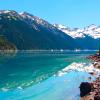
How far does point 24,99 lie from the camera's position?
60.5 metres

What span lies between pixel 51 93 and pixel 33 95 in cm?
448

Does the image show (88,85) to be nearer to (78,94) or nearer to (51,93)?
(78,94)

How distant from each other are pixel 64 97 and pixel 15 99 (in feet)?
31.1

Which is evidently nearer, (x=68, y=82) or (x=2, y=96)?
(x=2, y=96)

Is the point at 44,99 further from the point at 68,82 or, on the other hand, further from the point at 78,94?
the point at 68,82

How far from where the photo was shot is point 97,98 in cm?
5200

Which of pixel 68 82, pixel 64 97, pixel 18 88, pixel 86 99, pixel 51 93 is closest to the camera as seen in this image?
pixel 86 99

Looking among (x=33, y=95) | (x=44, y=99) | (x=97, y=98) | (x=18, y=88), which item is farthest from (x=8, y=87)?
(x=97, y=98)

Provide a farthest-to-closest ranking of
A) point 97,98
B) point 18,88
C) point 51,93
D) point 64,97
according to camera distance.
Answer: point 18,88, point 51,93, point 64,97, point 97,98

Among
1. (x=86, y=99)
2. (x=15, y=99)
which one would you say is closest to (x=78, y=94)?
(x=86, y=99)

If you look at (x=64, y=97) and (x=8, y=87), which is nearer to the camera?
(x=64, y=97)

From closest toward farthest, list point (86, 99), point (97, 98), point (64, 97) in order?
1. point (97, 98)
2. point (86, 99)
3. point (64, 97)

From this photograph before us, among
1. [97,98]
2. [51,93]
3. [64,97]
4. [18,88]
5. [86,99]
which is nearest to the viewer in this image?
[97,98]

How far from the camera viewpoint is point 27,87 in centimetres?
7781
